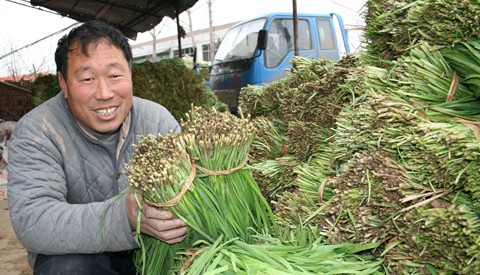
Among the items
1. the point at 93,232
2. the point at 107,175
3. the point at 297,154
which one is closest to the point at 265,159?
the point at 297,154

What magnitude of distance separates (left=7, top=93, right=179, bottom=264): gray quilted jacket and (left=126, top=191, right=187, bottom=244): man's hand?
0.09 meters

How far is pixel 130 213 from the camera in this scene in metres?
1.67

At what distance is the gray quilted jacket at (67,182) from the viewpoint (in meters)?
1.75

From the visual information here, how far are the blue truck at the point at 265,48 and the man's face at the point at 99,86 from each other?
616 cm

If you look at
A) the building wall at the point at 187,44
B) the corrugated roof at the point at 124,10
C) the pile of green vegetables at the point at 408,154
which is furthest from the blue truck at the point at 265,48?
the building wall at the point at 187,44

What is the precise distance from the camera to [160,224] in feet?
5.10

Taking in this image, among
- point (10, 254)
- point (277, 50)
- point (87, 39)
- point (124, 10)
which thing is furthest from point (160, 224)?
point (124, 10)

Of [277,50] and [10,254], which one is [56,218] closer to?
[10,254]

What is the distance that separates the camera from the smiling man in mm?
1747

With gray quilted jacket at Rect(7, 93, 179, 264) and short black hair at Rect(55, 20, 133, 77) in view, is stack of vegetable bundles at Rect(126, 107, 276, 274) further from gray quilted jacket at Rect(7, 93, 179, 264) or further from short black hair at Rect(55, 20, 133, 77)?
short black hair at Rect(55, 20, 133, 77)

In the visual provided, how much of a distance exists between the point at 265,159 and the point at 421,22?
1.22 meters

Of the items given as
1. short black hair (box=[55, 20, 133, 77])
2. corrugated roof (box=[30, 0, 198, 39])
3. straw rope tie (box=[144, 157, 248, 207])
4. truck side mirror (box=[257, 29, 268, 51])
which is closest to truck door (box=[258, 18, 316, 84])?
truck side mirror (box=[257, 29, 268, 51])

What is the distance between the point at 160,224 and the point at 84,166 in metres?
0.78

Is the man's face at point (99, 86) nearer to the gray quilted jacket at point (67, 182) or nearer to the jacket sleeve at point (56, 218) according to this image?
the gray quilted jacket at point (67, 182)
